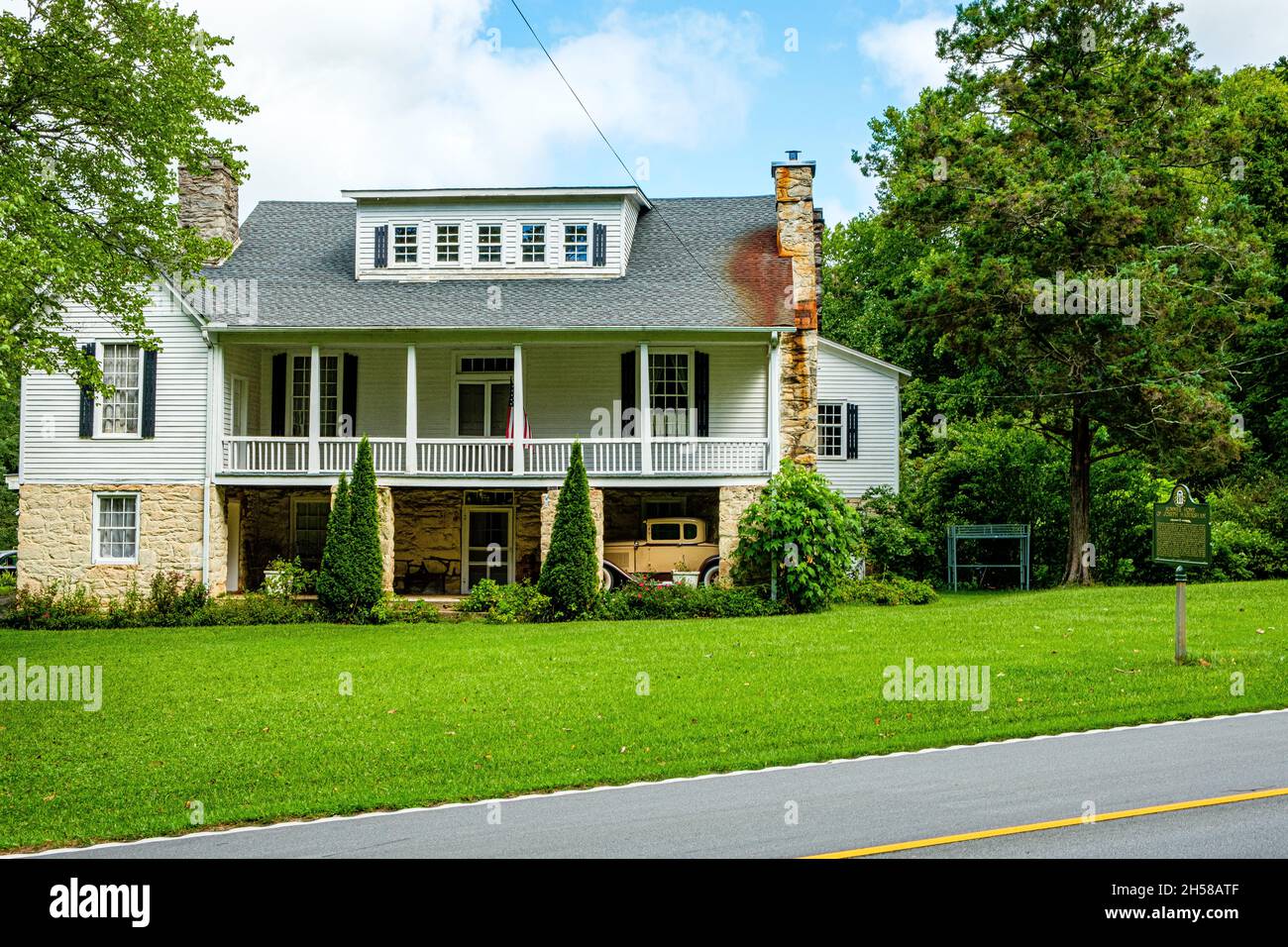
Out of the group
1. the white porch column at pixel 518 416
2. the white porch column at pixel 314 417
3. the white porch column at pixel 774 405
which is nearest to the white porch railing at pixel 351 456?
the white porch column at pixel 314 417

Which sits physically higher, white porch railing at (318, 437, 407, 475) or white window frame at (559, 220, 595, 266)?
white window frame at (559, 220, 595, 266)

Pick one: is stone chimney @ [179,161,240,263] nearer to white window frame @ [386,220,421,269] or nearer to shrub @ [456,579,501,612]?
white window frame @ [386,220,421,269]

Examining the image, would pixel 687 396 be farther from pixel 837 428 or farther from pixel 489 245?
pixel 837 428

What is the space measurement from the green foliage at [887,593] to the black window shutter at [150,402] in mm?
14656

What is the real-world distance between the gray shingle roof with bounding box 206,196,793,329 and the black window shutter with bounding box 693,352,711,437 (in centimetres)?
127

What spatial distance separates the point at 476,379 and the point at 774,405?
280 inches

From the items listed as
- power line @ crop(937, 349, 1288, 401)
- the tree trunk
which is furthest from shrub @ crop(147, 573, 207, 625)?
the tree trunk

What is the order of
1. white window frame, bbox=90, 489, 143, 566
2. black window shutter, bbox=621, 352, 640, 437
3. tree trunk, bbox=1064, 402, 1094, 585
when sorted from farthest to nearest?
tree trunk, bbox=1064, 402, 1094, 585
black window shutter, bbox=621, 352, 640, 437
white window frame, bbox=90, 489, 143, 566

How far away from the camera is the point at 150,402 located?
24109 mm

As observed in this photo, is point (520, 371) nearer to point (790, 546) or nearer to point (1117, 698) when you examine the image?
point (790, 546)

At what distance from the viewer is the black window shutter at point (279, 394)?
2606 cm

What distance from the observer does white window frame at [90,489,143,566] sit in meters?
23.8

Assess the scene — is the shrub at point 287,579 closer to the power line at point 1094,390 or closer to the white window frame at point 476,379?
the white window frame at point 476,379
